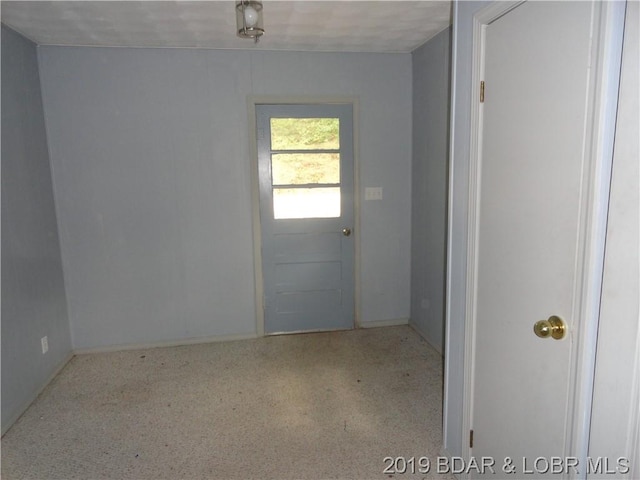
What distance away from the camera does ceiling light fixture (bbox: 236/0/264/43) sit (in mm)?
2109

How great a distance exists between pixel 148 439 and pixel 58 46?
284cm

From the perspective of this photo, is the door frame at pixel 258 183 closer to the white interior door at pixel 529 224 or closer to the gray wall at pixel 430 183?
the gray wall at pixel 430 183

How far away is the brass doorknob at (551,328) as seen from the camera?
1315 mm

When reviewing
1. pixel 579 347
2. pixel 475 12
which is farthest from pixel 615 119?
pixel 475 12

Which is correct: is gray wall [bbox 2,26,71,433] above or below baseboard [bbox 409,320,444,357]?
above

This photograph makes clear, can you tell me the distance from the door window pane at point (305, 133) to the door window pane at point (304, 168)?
→ 67 millimetres

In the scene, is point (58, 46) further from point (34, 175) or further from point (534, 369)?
point (534, 369)

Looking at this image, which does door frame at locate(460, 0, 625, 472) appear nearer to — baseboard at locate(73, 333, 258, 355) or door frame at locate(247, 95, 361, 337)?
door frame at locate(247, 95, 361, 337)

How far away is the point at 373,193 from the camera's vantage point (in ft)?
12.3

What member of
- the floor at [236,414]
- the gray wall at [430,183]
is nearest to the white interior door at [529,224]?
the floor at [236,414]

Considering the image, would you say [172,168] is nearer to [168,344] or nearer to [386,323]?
[168,344]

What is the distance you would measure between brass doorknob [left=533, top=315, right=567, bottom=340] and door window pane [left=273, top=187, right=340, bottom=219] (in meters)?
2.44

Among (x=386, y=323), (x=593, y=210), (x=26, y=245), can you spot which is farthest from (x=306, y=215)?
(x=593, y=210)

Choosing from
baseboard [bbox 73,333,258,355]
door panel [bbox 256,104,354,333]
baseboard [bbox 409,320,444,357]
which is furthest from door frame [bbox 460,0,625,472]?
baseboard [bbox 73,333,258,355]
